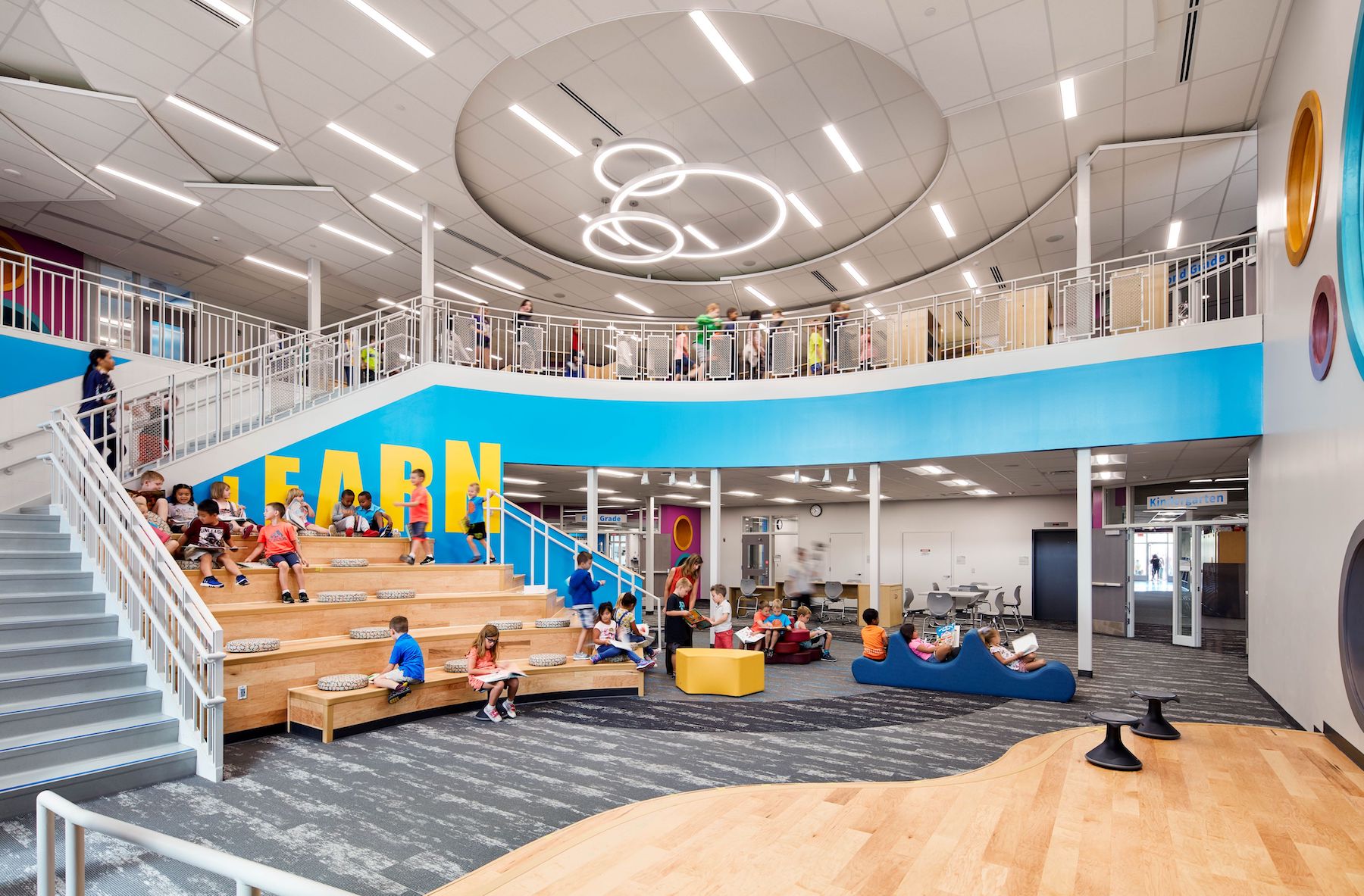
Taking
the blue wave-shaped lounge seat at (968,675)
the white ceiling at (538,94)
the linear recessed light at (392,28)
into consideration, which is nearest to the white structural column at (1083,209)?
the white ceiling at (538,94)

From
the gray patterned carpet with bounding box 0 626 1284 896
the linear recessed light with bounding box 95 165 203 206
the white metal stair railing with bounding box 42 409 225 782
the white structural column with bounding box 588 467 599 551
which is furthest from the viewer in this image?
the white structural column with bounding box 588 467 599 551

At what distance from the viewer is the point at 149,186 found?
12.0m

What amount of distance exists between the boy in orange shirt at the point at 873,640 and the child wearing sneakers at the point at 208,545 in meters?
7.54

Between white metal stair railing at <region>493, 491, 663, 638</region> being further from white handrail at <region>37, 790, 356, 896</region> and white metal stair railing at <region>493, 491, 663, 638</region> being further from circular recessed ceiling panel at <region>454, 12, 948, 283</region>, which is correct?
white handrail at <region>37, 790, 356, 896</region>

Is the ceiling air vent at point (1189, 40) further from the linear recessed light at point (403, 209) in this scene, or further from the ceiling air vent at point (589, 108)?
the linear recessed light at point (403, 209)

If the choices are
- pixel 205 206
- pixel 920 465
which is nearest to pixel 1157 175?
pixel 920 465

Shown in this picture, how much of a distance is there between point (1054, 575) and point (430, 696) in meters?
15.9

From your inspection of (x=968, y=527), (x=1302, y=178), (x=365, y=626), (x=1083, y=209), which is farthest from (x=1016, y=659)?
(x=968, y=527)

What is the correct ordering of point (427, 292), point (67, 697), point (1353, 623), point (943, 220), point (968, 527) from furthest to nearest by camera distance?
point (968, 527) < point (943, 220) < point (427, 292) < point (67, 697) < point (1353, 623)

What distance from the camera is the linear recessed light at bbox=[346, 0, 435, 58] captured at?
24.8 ft

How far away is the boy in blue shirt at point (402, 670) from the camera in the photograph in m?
6.77

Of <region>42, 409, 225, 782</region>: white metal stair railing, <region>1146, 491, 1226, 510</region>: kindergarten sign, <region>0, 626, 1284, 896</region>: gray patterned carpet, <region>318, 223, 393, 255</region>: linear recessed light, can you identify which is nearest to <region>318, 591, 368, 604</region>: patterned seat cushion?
<region>42, 409, 225, 782</region>: white metal stair railing

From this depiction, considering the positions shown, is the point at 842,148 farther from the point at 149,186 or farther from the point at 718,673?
the point at 149,186

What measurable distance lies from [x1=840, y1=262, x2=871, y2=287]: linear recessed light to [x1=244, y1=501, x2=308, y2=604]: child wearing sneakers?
11.7m
